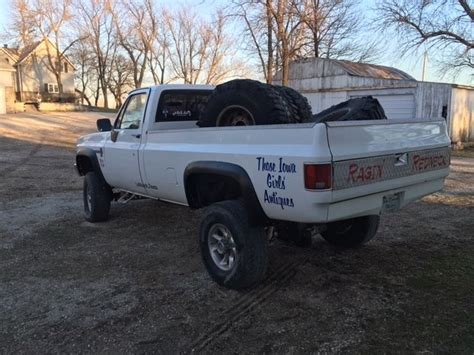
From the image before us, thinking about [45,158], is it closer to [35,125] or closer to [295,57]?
[35,125]

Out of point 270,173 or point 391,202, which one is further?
point 391,202

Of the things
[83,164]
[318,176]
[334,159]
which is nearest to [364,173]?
[334,159]

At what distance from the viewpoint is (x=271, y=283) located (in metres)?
4.26

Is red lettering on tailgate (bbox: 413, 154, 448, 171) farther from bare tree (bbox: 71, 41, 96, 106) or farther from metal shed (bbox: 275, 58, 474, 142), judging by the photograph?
bare tree (bbox: 71, 41, 96, 106)

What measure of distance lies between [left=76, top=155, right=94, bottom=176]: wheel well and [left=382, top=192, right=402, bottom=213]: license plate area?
4632 mm

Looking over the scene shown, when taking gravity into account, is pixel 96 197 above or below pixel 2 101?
below

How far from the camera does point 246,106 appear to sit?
13.5 ft

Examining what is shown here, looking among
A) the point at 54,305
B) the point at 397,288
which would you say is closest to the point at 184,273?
the point at 54,305

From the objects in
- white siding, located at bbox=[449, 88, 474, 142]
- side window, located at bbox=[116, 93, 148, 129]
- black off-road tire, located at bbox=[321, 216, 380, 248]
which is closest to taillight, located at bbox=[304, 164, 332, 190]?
black off-road tire, located at bbox=[321, 216, 380, 248]

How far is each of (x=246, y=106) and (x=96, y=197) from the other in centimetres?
337

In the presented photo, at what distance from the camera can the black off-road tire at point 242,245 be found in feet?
12.7

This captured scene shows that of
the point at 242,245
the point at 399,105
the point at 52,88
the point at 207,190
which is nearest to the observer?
the point at 242,245

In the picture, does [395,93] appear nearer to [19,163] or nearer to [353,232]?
[19,163]

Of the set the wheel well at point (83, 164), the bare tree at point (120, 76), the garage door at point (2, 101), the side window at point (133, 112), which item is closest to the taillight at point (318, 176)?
the side window at point (133, 112)
